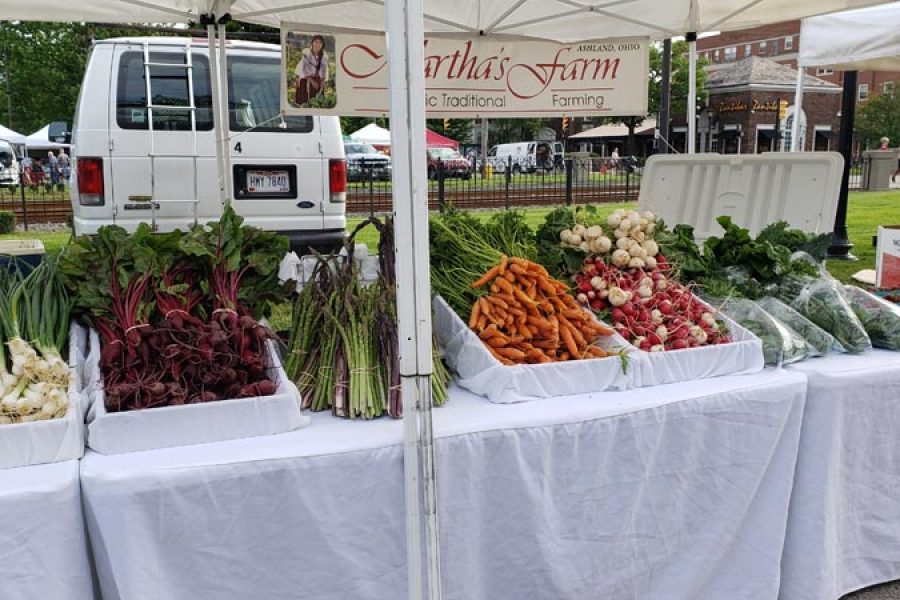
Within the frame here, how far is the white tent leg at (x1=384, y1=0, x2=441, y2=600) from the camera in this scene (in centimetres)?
180

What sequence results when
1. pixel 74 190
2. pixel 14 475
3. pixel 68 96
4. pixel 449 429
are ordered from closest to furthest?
pixel 14 475 < pixel 449 429 < pixel 74 190 < pixel 68 96

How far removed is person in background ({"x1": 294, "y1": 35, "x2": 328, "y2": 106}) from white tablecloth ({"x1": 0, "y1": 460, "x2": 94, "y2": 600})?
2.70 metres

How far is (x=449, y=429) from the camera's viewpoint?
215 cm

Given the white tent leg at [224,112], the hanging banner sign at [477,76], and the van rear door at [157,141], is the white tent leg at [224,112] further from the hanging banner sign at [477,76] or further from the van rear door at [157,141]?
the van rear door at [157,141]

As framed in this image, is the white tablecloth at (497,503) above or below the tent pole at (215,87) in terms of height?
below

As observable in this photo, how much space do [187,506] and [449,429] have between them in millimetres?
711

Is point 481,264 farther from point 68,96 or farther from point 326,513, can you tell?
point 68,96

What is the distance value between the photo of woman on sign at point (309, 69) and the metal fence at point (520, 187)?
10807 millimetres

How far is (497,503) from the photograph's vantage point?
87.5 inches

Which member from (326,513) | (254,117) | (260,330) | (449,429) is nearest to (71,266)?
(260,330)

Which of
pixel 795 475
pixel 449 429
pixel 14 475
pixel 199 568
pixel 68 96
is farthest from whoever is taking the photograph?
pixel 68 96

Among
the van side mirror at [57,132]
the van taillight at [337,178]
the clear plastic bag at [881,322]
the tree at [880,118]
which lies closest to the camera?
the clear plastic bag at [881,322]

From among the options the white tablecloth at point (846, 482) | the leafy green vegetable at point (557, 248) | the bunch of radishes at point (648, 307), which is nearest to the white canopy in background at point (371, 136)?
the leafy green vegetable at point (557, 248)

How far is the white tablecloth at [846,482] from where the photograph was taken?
2.60 m
